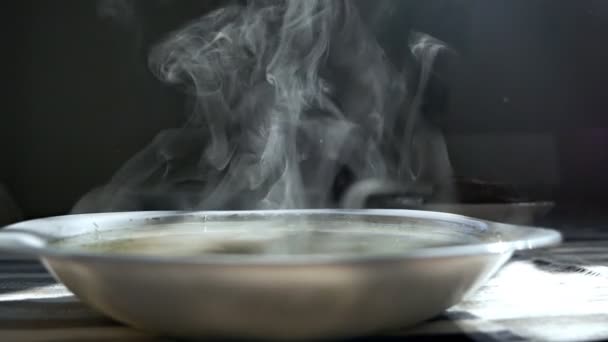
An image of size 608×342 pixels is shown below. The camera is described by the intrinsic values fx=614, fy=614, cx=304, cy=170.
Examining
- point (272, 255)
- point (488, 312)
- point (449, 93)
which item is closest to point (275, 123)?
point (449, 93)

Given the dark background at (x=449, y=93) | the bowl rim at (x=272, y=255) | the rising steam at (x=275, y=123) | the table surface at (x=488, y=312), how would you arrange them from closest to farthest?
the bowl rim at (x=272, y=255) → the table surface at (x=488, y=312) → the rising steam at (x=275, y=123) → the dark background at (x=449, y=93)

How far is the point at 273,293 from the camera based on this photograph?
34 centimetres

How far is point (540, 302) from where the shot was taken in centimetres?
56

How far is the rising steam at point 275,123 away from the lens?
1.98 m

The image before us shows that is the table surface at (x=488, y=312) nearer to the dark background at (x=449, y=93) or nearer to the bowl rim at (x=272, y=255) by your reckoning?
the bowl rim at (x=272, y=255)

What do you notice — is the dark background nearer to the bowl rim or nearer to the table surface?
the table surface

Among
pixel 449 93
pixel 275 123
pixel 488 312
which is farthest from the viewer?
pixel 449 93

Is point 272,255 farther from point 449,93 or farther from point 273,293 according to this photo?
point 449,93

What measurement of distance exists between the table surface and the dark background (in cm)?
158

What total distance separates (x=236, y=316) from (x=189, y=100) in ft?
6.57

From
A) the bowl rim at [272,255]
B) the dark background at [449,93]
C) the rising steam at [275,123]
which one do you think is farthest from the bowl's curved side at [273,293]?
the dark background at [449,93]

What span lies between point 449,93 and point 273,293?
2093 millimetres

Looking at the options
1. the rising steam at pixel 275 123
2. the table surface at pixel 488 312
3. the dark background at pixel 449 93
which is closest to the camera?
the table surface at pixel 488 312

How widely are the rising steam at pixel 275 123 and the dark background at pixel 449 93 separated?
3.5 inches
